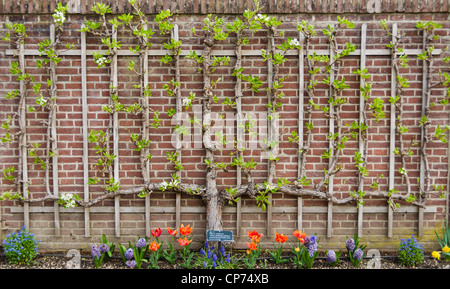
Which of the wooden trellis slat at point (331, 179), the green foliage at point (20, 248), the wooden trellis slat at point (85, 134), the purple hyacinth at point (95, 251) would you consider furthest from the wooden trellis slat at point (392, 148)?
the green foliage at point (20, 248)

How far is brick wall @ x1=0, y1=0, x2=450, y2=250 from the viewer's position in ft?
11.9

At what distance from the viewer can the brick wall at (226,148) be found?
361 cm

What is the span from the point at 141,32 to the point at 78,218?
1877 mm

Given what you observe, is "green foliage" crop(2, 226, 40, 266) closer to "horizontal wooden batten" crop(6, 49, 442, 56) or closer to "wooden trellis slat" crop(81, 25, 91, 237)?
"wooden trellis slat" crop(81, 25, 91, 237)

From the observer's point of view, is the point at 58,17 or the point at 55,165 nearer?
the point at 58,17

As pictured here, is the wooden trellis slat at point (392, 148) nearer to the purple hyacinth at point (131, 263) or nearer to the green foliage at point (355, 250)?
the green foliage at point (355, 250)

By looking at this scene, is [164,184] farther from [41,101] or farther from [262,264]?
[41,101]

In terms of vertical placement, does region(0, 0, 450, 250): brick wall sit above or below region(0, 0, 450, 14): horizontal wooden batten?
below

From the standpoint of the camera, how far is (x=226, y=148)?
3689 mm

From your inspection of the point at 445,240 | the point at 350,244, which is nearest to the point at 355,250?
the point at 350,244

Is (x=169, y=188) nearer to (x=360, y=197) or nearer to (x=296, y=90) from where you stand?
(x=296, y=90)

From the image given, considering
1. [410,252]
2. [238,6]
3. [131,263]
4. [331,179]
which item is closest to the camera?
[131,263]

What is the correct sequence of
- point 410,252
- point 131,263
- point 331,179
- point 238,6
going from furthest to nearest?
point 331,179 → point 238,6 → point 410,252 → point 131,263

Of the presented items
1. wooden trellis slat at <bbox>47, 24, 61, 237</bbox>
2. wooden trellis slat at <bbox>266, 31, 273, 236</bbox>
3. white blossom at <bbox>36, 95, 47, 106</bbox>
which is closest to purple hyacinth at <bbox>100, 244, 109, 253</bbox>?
wooden trellis slat at <bbox>47, 24, 61, 237</bbox>
